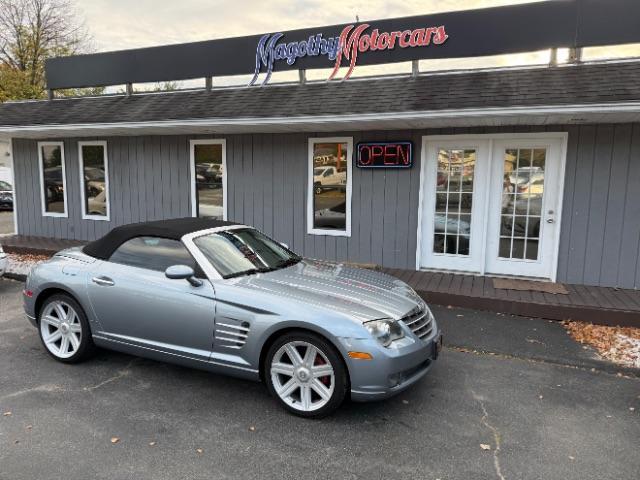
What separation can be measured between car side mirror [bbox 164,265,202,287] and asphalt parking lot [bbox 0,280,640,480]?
93cm

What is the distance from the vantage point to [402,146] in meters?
7.66

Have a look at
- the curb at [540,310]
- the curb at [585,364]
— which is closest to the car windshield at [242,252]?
the curb at [585,364]

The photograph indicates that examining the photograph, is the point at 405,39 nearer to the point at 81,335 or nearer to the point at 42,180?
the point at 81,335

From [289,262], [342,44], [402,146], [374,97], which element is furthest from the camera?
[342,44]

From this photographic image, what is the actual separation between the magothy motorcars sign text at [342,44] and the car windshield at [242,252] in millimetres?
4758

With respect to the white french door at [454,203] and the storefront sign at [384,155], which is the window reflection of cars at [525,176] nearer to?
the white french door at [454,203]

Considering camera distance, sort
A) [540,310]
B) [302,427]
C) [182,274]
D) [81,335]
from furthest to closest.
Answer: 1. [540,310]
2. [81,335]
3. [182,274]
4. [302,427]

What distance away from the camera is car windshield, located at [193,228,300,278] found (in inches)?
160

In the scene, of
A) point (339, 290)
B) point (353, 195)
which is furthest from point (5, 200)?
point (339, 290)

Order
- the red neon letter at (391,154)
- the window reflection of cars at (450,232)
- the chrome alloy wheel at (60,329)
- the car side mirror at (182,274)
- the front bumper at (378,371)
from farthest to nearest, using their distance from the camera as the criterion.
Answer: the red neon letter at (391,154), the window reflection of cars at (450,232), the chrome alloy wheel at (60,329), the car side mirror at (182,274), the front bumper at (378,371)

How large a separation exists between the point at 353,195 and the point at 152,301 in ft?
15.7

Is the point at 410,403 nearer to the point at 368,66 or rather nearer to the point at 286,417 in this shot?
the point at 286,417

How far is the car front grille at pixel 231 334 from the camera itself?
363 cm

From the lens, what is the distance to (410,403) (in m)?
3.80
